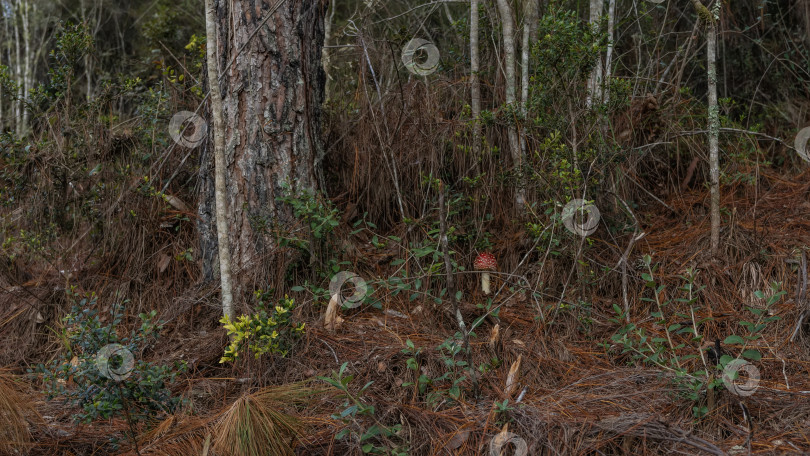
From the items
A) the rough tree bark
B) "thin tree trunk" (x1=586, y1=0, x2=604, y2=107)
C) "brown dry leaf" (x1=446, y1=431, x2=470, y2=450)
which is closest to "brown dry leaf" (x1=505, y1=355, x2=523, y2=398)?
"brown dry leaf" (x1=446, y1=431, x2=470, y2=450)

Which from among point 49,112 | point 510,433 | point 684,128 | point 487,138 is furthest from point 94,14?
point 510,433

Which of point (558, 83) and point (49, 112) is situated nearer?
point (558, 83)

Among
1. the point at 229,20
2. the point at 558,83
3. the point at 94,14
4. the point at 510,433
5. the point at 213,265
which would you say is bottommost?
the point at 510,433

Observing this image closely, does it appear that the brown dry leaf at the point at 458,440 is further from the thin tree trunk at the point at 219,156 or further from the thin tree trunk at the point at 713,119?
the thin tree trunk at the point at 713,119

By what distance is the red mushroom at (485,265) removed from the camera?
3.93 m

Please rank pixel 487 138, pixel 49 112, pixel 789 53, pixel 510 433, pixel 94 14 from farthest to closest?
pixel 94 14
pixel 789 53
pixel 49 112
pixel 487 138
pixel 510 433

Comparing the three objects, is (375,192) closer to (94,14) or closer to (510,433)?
(510,433)

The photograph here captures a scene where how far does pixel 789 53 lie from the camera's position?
602 centimetres

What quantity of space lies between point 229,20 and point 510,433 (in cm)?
288

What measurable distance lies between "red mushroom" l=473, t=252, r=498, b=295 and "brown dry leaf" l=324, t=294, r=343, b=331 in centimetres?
84
